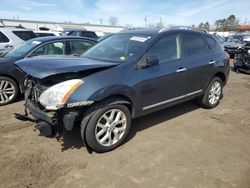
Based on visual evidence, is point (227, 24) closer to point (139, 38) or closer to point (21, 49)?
point (21, 49)

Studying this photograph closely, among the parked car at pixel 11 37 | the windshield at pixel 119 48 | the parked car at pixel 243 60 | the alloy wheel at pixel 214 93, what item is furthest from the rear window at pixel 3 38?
the parked car at pixel 243 60

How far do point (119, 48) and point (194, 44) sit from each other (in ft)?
5.49

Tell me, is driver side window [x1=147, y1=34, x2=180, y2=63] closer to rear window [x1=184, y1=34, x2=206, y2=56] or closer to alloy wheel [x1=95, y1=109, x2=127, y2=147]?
rear window [x1=184, y1=34, x2=206, y2=56]

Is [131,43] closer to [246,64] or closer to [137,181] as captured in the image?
[137,181]

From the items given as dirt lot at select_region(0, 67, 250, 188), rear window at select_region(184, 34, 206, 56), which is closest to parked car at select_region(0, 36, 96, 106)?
dirt lot at select_region(0, 67, 250, 188)

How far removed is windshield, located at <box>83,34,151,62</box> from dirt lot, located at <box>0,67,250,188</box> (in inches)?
54.1

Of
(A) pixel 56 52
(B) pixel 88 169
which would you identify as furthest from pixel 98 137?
(A) pixel 56 52

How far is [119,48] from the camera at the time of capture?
472 centimetres

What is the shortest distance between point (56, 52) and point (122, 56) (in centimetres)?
315

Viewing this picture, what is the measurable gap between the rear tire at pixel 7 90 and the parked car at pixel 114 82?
2247 millimetres

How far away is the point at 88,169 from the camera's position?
3582mm

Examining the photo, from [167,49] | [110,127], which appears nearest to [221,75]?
[167,49]

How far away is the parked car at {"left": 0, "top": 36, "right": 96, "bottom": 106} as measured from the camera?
247 inches

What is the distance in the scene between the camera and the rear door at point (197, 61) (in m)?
5.17
